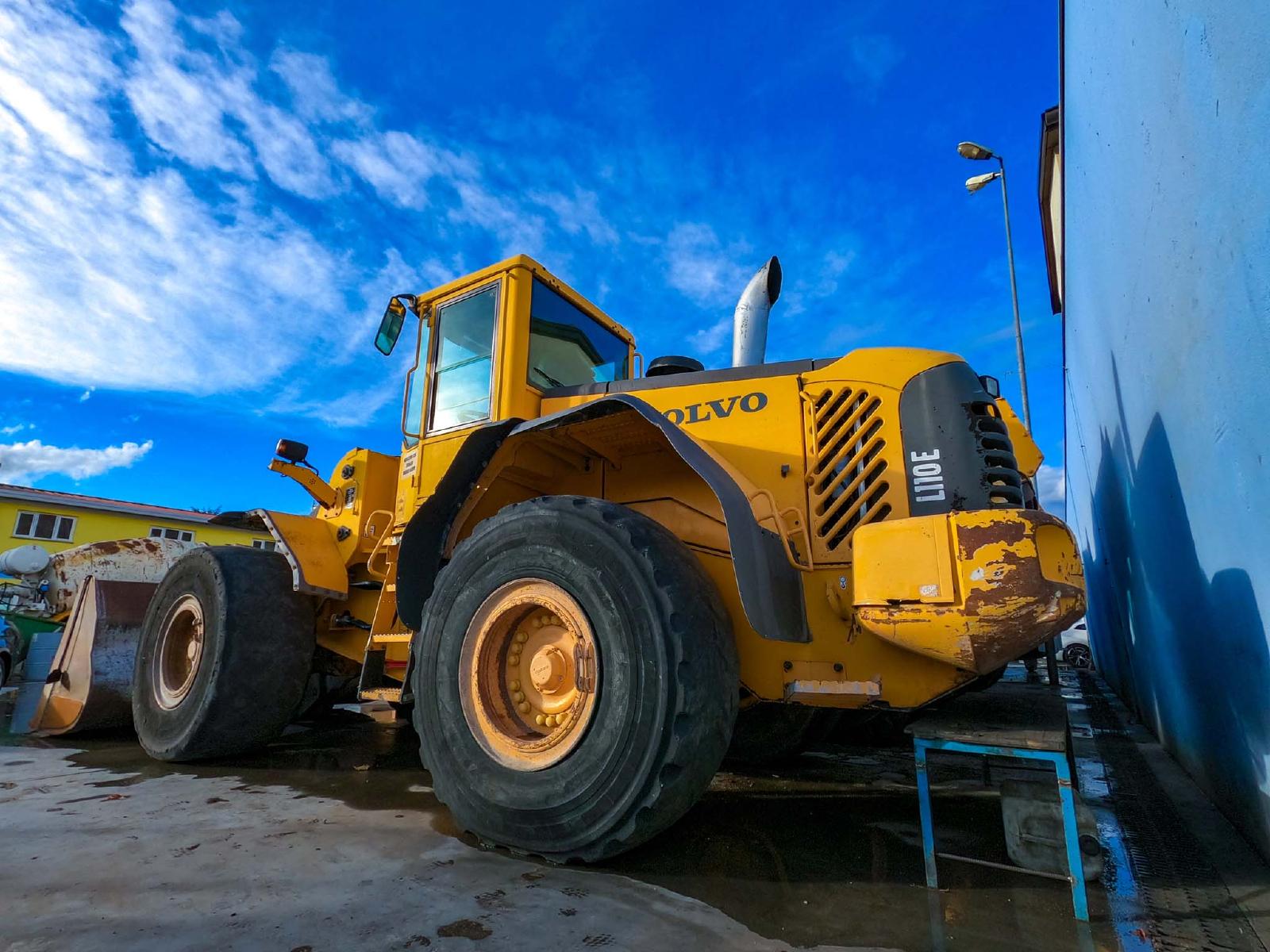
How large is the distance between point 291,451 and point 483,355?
178cm

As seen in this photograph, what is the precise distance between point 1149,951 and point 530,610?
89.2 inches

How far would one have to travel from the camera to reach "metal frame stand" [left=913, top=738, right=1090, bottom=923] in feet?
6.93

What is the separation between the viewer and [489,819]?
2529mm

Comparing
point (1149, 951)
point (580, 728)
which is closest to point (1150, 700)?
point (1149, 951)

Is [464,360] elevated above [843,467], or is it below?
above

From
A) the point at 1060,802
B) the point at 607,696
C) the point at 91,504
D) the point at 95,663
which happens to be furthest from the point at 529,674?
the point at 91,504

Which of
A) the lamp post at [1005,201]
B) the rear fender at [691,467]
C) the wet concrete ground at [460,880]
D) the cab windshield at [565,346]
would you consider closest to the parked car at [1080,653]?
the lamp post at [1005,201]

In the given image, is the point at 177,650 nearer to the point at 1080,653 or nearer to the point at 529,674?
the point at 529,674

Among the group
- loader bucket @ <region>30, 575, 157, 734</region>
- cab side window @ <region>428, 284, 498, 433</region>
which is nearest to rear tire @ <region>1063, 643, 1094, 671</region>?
cab side window @ <region>428, 284, 498, 433</region>

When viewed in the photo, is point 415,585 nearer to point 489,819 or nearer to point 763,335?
point 489,819

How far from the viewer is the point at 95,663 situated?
5297 mm

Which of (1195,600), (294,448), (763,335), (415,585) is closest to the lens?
(1195,600)

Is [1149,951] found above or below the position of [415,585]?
below

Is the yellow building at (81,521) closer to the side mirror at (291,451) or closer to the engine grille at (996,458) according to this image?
the side mirror at (291,451)
